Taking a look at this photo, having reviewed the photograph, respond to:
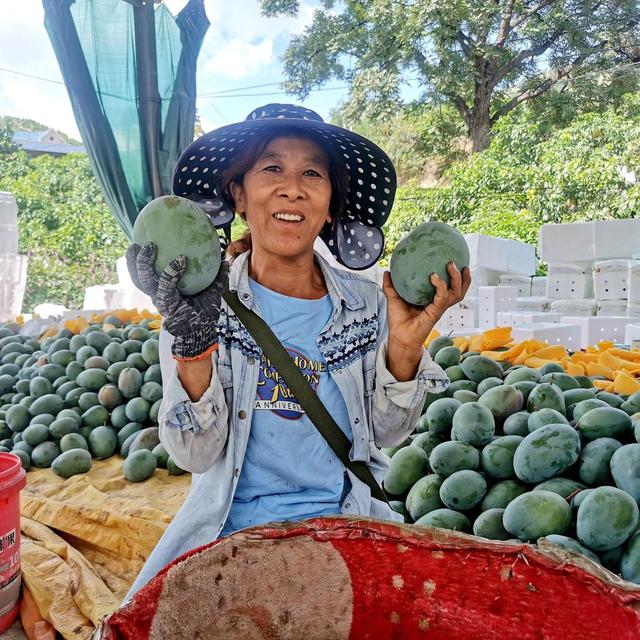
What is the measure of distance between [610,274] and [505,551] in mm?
4521

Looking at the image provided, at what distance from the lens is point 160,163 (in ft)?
13.8

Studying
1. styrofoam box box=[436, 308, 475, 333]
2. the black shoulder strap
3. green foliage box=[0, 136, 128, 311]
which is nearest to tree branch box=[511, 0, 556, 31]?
green foliage box=[0, 136, 128, 311]

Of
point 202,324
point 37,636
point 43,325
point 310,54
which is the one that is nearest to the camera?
point 202,324

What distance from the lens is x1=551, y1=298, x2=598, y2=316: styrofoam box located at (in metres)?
5.04

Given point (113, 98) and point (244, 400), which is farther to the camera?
point (113, 98)

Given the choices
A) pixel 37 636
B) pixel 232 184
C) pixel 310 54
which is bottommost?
pixel 37 636

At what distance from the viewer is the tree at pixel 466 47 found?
13.5 m

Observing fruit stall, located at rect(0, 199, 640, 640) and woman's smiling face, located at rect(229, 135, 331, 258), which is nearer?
fruit stall, located at rect(0, 199, 640, 640)

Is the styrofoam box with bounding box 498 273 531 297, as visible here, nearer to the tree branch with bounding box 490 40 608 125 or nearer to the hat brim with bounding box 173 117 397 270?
the hat brim with bounding box 173 117 397 270

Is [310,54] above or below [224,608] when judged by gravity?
above

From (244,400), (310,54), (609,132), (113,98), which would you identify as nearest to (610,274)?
(113,98)

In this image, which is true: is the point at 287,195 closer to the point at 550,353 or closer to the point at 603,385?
the point at 603,385

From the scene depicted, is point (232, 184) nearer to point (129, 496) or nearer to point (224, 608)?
point (224, 608)

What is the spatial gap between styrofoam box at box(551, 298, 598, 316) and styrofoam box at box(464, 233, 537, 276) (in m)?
0.82
